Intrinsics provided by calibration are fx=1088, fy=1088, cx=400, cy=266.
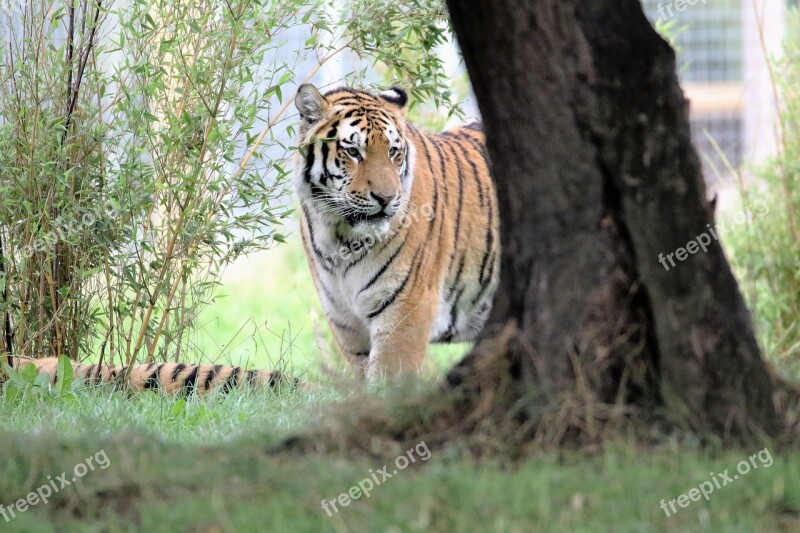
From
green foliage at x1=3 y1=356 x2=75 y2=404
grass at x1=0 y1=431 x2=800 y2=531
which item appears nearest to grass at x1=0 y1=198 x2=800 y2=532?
grass at x1=0 y1=431 x2=800 y2=531

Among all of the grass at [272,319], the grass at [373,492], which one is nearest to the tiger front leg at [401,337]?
the grass at [272,319]

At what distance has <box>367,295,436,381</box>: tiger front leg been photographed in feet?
17.7

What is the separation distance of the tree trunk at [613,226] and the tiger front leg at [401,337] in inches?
85.5

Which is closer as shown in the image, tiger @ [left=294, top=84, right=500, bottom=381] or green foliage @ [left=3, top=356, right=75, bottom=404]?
green foliage @ [left=3, top=356, right=75, bottom=404]

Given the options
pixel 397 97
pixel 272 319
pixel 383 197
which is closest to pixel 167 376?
pixel 383 197

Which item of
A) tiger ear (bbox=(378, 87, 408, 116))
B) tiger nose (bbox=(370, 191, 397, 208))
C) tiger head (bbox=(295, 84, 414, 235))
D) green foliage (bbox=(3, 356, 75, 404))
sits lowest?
green foliage (bbox=(3, 356, 75, 404))

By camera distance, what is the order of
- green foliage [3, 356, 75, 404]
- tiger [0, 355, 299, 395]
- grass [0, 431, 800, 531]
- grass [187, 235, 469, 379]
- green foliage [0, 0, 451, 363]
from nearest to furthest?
1. grass [0, 431, 800, 531]
2. green foliage [3, 356, 75, 404]
3. green foliage [0, 0, 451, 363]
4. tiger [0, 355, 299, 395]
5. grass [187, 235, 469, 379]

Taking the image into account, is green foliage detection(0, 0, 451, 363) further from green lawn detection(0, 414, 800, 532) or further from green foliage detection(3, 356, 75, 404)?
green lawn detection(0, 414, 800, 532)

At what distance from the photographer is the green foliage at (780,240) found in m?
6.79

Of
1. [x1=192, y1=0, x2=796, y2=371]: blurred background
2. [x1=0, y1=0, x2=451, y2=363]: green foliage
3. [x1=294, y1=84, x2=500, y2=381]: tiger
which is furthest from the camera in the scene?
[x1=192, y1=0, x2=796, y2=371]: blurred background

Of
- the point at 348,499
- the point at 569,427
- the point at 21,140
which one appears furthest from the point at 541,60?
the point at 21,140

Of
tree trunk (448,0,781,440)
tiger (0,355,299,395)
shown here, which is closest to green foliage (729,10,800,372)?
tiger (0,355,299,395)

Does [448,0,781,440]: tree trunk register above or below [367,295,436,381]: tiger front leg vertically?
above

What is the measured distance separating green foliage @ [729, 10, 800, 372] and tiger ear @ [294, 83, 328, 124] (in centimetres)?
291
